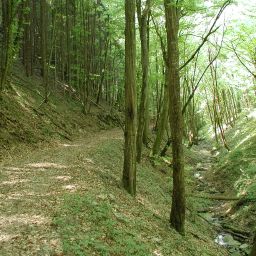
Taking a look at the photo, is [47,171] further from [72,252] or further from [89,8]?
[89,8]

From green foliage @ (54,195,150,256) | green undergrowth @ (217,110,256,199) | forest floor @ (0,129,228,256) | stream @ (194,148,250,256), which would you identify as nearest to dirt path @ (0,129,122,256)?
forest floor @ (0,129,228,256)

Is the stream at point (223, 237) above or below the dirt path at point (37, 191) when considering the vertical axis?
below

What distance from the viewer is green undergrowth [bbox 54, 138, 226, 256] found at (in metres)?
6.40

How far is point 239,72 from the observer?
28.4 metres

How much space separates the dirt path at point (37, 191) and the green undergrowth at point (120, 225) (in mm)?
283

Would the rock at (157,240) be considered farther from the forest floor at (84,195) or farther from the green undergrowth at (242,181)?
the green undergrowth at (242,181)

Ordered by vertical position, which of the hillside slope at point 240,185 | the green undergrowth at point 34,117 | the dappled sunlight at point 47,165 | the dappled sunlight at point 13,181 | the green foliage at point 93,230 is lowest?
the hillside slope at point 240,185

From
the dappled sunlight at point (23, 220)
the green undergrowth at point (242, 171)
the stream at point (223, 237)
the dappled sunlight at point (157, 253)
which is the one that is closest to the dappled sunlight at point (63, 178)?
the dappled sunlight at point (23, 220)

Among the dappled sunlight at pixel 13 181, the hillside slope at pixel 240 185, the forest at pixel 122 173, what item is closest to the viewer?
the forest at pixel 122 173

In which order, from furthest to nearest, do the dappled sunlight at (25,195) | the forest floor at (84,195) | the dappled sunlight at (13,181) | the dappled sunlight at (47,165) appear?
the dappled sunlight at (47,165), the dappled sunlight at (13,181), the dappled sunlight at (25,195), the forest floor at (84,195)

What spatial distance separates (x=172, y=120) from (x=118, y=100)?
106 ft

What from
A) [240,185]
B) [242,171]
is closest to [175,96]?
[242,171]

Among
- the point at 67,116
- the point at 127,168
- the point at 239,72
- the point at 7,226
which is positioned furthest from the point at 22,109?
the point at 239,72

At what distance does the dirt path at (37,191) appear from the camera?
5746 mm
